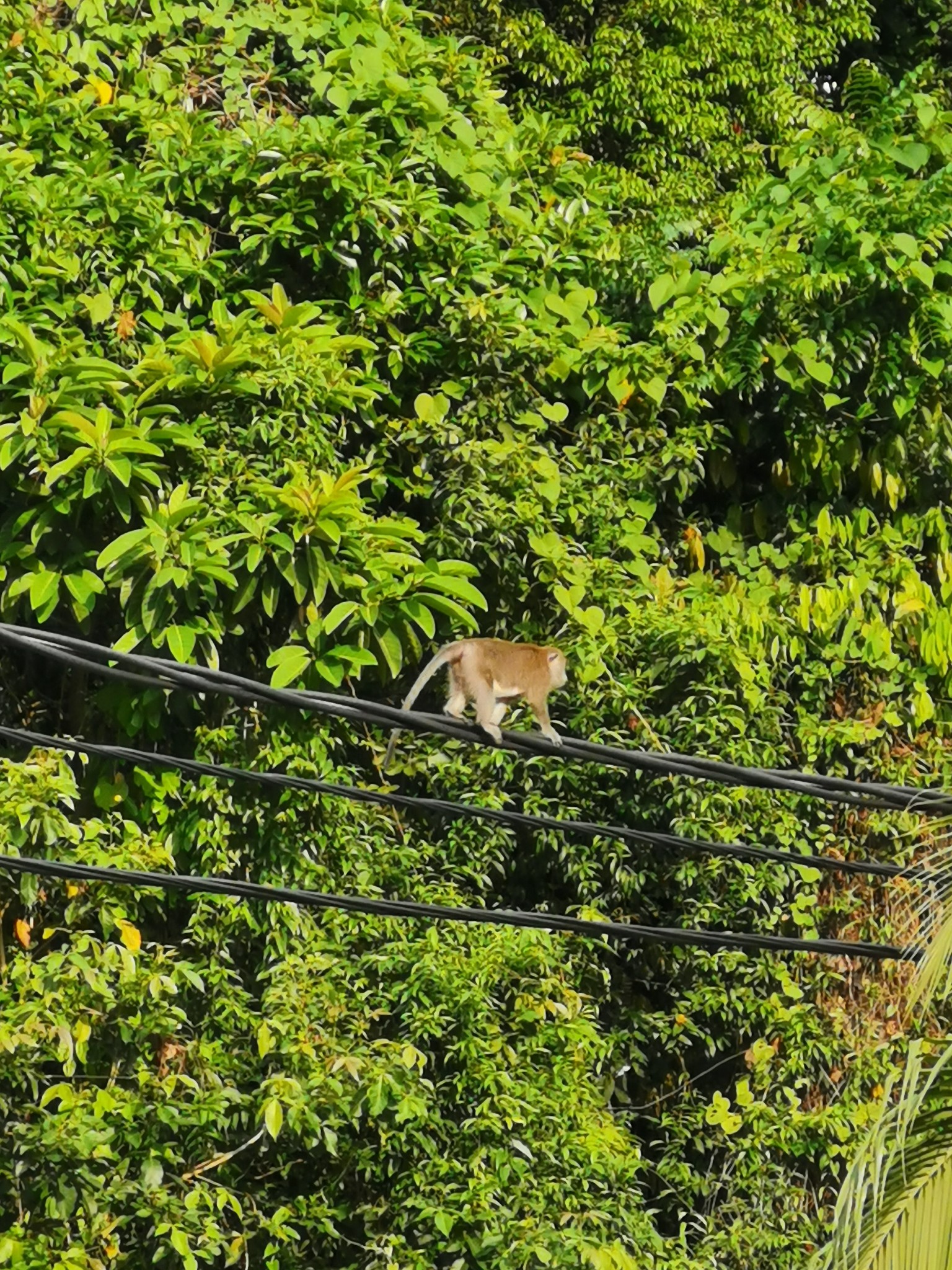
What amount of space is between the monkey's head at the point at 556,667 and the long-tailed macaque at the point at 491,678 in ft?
0.07

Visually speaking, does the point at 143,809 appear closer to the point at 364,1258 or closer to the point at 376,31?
the point at 364,1258

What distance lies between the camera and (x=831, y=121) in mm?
8312

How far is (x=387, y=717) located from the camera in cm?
395

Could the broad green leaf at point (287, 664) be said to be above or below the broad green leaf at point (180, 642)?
below

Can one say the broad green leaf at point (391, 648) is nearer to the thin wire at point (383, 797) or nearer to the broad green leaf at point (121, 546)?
the broad green leaf at point (121, 546)

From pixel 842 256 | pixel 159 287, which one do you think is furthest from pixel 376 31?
pixel 842 256

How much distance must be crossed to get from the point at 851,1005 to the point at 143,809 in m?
2.67

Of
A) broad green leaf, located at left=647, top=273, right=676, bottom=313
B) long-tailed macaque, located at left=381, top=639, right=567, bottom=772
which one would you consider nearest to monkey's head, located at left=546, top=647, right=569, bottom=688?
long-tailed macaque, located at left=381, top=639, right=567, bottom=772

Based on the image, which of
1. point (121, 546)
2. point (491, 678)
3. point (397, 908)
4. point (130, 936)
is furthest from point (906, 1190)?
point (121, 546)

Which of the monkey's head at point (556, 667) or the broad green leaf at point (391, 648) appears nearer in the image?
the monkey's head at point (556, 667)

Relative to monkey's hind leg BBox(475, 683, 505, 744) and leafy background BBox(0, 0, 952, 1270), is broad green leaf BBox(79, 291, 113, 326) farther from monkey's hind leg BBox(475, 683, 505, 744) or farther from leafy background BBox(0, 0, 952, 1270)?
monkey's hind leg BBox(475, 683, 505, 744)

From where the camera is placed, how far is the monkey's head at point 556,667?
5.74m

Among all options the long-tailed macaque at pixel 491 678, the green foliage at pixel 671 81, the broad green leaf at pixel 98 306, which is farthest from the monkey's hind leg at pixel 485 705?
the green foliage at pixel 671 81

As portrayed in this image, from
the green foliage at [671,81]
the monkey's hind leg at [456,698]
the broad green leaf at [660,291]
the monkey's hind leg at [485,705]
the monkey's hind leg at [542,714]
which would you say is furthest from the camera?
the green foliage at [671,81]
